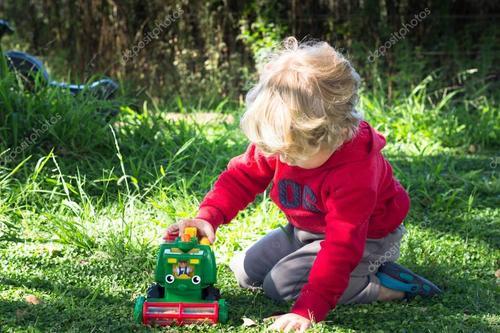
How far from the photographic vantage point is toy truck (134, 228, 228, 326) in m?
2.45

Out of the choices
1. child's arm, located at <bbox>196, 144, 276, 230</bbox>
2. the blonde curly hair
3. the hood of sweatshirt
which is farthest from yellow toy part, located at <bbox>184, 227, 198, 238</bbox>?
the hood of sweatshirt

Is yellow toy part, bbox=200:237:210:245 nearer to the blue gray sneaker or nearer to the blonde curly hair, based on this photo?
the blonde curly hair

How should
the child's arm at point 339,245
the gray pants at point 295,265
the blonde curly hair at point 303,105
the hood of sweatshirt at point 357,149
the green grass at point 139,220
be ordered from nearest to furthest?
the blonde curly hair at point 303,105
the child's arm at point 339,245
the hood of sweatshirt at point 357,149
the green grass at point 139,220
the gray pants at point 295,265

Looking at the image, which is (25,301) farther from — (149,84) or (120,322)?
(149,84)

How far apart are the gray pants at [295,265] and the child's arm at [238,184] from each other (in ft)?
0.83

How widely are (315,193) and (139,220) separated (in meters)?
1.26

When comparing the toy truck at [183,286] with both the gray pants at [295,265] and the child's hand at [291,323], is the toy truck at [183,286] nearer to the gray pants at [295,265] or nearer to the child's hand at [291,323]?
the child's hand at [291,323]

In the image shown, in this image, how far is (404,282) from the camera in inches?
110

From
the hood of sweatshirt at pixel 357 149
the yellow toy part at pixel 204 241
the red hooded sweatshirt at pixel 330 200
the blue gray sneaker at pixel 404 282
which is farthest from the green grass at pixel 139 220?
the hood of sweatshirt at pixel 357 149

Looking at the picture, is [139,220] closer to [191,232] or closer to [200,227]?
[200,227]

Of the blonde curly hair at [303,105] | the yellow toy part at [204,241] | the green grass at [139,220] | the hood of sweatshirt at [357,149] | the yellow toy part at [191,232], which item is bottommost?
the green grass at [139,220]

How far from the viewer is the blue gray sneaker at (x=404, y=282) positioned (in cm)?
278

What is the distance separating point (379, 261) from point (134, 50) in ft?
18.7

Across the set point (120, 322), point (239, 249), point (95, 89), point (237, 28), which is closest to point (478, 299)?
point (239, 249)
